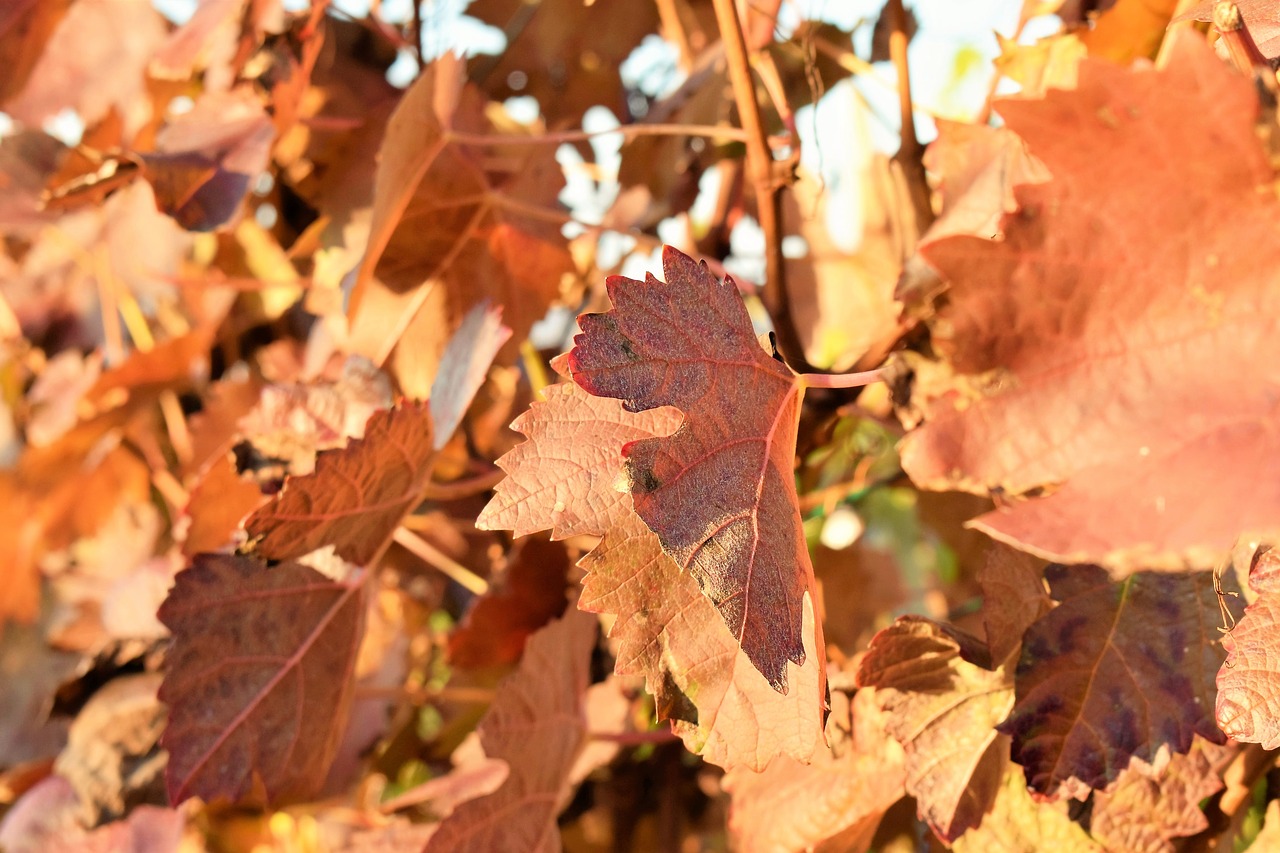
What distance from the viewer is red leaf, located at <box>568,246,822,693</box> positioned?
28 cm

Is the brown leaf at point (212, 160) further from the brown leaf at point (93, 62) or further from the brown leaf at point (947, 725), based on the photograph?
the brown leaf at point (947, 725)

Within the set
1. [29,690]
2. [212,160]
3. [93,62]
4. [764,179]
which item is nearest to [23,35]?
[93,62]

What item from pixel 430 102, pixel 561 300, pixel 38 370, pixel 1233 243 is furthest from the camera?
pixel 38 370

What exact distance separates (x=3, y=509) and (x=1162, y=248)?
1.00 meters

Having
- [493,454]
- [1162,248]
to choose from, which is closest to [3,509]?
[493,454]

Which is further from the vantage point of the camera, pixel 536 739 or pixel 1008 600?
pixel 536 739

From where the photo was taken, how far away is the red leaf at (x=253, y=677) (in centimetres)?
46

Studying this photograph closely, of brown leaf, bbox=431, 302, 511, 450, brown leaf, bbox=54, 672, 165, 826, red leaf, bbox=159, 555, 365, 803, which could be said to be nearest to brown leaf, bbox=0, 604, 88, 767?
brown leaf, bbox=54, 672, 165, 826

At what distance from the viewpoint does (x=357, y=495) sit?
45 centimetres

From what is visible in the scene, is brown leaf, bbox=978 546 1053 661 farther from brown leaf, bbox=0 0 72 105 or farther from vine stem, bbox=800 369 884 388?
brown leaf, bbox=0 0 72 105

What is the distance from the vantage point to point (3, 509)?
36.0 inches

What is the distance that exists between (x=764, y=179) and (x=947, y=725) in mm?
245

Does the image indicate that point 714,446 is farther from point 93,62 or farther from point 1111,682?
point 93,62

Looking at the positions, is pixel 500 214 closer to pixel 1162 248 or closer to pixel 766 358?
pixel 766 358
